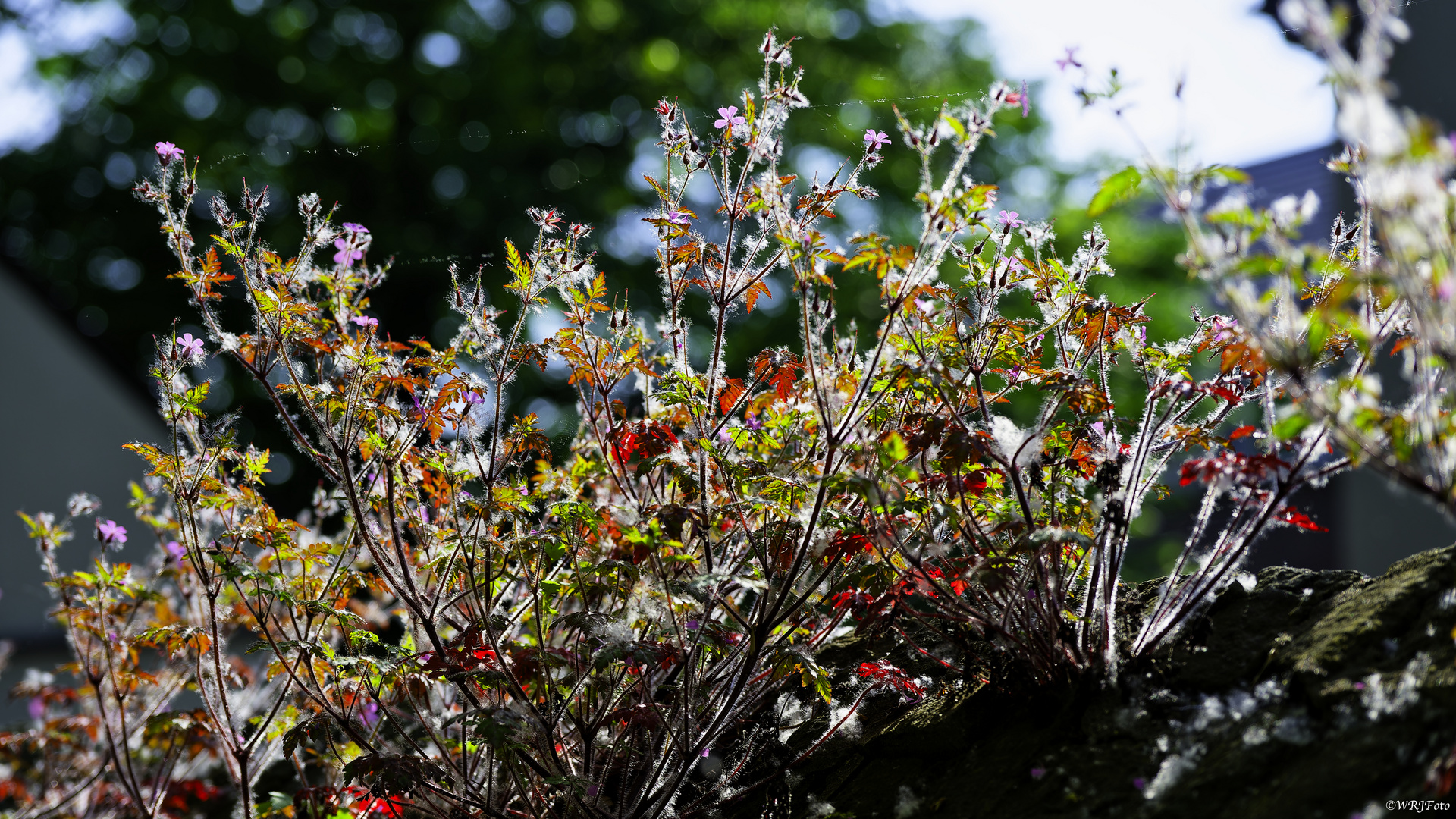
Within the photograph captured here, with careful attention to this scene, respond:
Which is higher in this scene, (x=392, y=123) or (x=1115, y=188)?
(x=392, y=123)

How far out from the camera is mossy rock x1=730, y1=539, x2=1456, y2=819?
4.74 feet

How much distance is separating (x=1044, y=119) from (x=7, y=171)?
1268cm

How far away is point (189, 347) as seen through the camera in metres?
2.16

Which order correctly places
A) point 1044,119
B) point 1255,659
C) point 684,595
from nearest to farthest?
point 1255,659 → point 684,595 → point 1044,119

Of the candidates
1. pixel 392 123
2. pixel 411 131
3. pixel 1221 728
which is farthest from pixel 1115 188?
pixel 392 123

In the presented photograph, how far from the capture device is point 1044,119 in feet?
40.3

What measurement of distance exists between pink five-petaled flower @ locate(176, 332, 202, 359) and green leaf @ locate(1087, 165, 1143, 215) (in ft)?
6.38

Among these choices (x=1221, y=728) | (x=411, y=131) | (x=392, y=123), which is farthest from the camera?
(x=392, y=123)

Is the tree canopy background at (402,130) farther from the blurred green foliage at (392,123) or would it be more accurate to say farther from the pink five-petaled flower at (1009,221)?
the pink five-petaled flower at (1009,221)

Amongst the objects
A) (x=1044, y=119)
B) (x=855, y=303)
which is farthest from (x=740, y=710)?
(x=1044, y=119)

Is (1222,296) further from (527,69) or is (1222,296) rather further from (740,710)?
(527,69)

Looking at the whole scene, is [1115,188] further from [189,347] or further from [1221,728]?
[189,347]

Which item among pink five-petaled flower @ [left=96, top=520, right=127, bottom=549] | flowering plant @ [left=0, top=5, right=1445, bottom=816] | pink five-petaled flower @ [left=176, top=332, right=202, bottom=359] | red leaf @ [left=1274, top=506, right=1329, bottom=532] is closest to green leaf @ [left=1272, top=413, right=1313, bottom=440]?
flowering plant @ [left=0, top=5, right=1445, bottom=816]

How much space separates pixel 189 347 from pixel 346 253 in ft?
1.42
